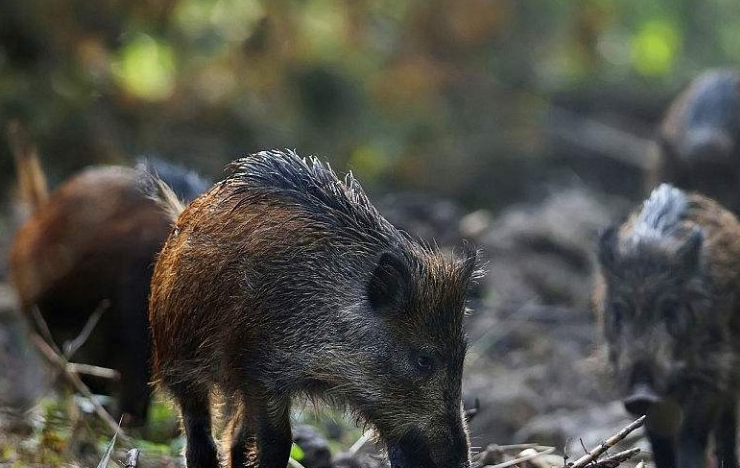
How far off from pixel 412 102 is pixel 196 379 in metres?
8.07

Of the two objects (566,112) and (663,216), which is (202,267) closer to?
(663,216)

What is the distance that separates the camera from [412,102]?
A: 12.1 metres

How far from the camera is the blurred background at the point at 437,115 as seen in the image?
9.11 metres

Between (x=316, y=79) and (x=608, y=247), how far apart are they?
5.26m

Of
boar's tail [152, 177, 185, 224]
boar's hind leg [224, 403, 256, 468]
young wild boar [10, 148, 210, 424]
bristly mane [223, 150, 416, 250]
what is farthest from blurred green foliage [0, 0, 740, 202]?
boar's hind leg [224, 403, 256, 468]

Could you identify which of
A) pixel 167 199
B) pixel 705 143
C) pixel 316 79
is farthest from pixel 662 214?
pixel 316 79

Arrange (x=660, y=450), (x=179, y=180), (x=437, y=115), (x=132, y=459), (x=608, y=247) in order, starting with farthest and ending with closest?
1. (x=437, y=115)
2. (x=608, y=247)
3. (x=660, y=450)
4. (x=179, y=180)
5. (x=132, y=459)

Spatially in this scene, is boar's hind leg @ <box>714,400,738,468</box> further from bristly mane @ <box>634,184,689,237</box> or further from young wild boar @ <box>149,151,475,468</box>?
young wild boar @ <box>149,151,475,468</box>

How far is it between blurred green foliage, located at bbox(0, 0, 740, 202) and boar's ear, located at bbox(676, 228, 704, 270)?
486 cm

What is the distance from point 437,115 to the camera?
1246cm

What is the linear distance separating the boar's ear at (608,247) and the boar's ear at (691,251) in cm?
29

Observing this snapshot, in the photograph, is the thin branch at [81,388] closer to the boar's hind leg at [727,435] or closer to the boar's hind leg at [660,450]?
the boar's hind leg at [660,450]

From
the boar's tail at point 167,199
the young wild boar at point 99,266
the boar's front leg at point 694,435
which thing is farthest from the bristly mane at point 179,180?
the boar's front leg at point 694,435

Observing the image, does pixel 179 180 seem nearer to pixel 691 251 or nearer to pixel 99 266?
pixel 99 266
